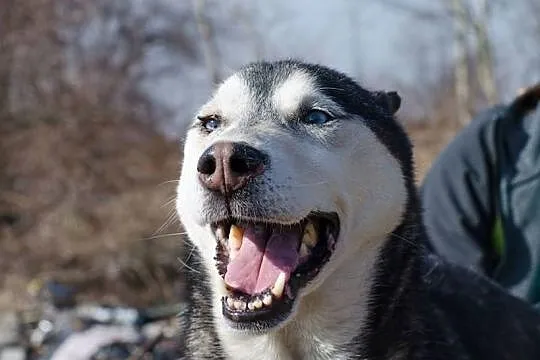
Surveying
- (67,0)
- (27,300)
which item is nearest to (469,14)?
(67,0)

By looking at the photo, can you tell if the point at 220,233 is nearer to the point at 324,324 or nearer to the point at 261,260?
the point at 261,260

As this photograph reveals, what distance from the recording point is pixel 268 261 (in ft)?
8.38

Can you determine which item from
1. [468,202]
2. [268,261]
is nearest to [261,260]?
[268,261]

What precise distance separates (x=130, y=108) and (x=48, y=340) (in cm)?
1079

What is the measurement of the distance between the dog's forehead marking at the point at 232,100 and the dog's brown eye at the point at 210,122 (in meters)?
0.02

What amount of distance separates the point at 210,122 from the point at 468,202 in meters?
1.74

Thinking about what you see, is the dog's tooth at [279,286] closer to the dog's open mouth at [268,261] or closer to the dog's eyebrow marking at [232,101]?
the dog's open mouth at [268,261]

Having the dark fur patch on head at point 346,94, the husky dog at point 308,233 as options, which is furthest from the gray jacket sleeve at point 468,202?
the dark fur patch on head at point 346,94

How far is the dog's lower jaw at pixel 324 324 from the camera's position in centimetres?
277

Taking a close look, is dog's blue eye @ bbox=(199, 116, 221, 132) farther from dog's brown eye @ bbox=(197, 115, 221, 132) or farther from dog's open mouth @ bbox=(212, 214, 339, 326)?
dog's open mouth @ bbox=(212, 214, 339, 326)

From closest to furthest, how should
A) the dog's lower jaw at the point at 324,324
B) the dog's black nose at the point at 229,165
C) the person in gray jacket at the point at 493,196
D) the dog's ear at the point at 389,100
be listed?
1. the dog's black nose at the point at 229,165
2. the dog's lower jaw at the point at 324,324
3. the dog's ear at the point at 389,100
4. the person in gray jacket at the point at 493,196

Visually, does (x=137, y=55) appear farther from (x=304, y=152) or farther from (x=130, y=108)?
(x=304, y=152)

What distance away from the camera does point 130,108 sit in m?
15.5

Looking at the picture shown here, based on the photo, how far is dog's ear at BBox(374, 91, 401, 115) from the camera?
3090mm
